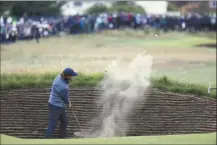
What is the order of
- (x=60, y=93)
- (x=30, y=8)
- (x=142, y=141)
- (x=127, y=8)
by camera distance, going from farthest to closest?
(x=127, y=8) → (x=30, y=8) → (x=60, y=93) → (x=142, y=141)

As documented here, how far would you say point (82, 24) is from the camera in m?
47.7

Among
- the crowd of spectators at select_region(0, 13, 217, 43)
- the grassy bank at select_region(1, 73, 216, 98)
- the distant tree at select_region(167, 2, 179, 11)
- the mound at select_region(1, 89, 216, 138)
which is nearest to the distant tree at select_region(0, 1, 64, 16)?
the crowd of spectators at select_region(0, 13, 217, 43)

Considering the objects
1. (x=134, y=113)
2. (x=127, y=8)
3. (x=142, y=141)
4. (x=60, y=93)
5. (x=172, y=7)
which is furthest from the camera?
(x=172, y=7)

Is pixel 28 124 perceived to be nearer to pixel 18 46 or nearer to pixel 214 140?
pixel 214 140

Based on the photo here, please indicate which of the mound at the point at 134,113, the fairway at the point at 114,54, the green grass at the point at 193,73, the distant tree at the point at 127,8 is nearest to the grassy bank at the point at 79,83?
the mound at the point at 134,113

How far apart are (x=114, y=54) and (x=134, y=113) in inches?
614

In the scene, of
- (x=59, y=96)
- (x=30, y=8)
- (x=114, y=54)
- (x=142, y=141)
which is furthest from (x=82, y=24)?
(x=142, y=141)

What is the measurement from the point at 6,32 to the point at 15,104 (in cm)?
2331

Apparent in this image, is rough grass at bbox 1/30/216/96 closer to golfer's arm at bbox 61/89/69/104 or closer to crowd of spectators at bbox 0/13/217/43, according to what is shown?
crowd of spectators at bbox 0/13/217/43

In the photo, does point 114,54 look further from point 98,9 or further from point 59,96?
point 98,9

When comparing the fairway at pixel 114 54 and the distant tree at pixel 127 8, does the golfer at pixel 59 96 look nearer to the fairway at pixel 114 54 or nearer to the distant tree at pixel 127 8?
the fairway at pixel 114 54

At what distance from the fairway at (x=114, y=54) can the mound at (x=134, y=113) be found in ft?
9.50

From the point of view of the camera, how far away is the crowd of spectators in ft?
130

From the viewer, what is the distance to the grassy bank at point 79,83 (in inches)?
666
